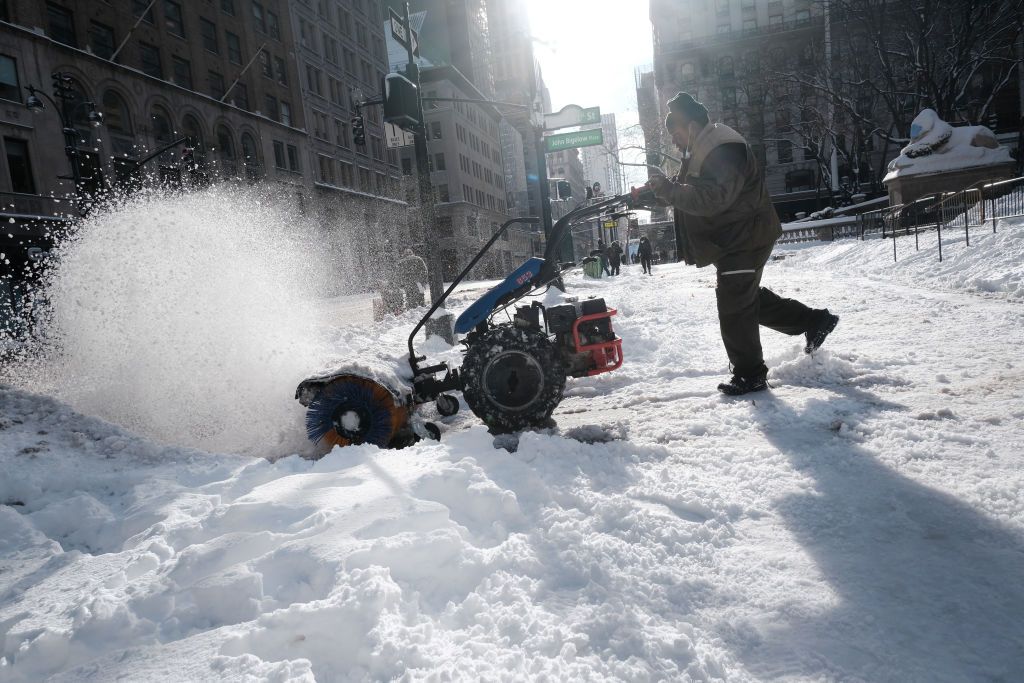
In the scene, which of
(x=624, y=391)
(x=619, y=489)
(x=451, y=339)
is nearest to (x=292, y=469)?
(x=619, y=489)

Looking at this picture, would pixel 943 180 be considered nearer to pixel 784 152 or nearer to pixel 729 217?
pixel 729 217

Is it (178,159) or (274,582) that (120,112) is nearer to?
(178,159)

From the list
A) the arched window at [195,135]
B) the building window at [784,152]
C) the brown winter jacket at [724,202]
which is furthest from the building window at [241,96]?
the building window at [784,152]

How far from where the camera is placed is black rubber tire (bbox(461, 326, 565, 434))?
378cm

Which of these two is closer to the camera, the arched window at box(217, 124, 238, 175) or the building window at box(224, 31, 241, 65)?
the arched window at box(217, 124, 238, 175)

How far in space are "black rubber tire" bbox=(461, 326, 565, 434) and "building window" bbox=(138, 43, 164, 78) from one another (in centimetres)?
3710

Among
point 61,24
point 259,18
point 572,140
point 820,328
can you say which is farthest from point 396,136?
point 259,18

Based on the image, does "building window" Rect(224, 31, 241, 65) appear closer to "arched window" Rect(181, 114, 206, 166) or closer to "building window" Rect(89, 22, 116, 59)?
"arched window" Rect(181, 114, 206, 166)

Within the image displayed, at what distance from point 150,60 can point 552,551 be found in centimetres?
4042

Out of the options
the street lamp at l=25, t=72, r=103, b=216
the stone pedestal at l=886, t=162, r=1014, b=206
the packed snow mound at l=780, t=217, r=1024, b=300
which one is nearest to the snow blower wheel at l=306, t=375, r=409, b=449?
the packed snow mound at l=780, t=217, r=1024, b=300

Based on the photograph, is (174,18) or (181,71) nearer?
(174,18)

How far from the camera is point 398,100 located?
774 centimetres

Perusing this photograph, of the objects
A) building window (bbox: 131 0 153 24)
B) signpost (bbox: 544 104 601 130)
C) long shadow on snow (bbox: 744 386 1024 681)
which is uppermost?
building window (bbox: 131 0 153 24)

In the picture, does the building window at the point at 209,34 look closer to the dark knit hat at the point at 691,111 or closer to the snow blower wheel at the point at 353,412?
the dark knit hat at the point at 691,111
